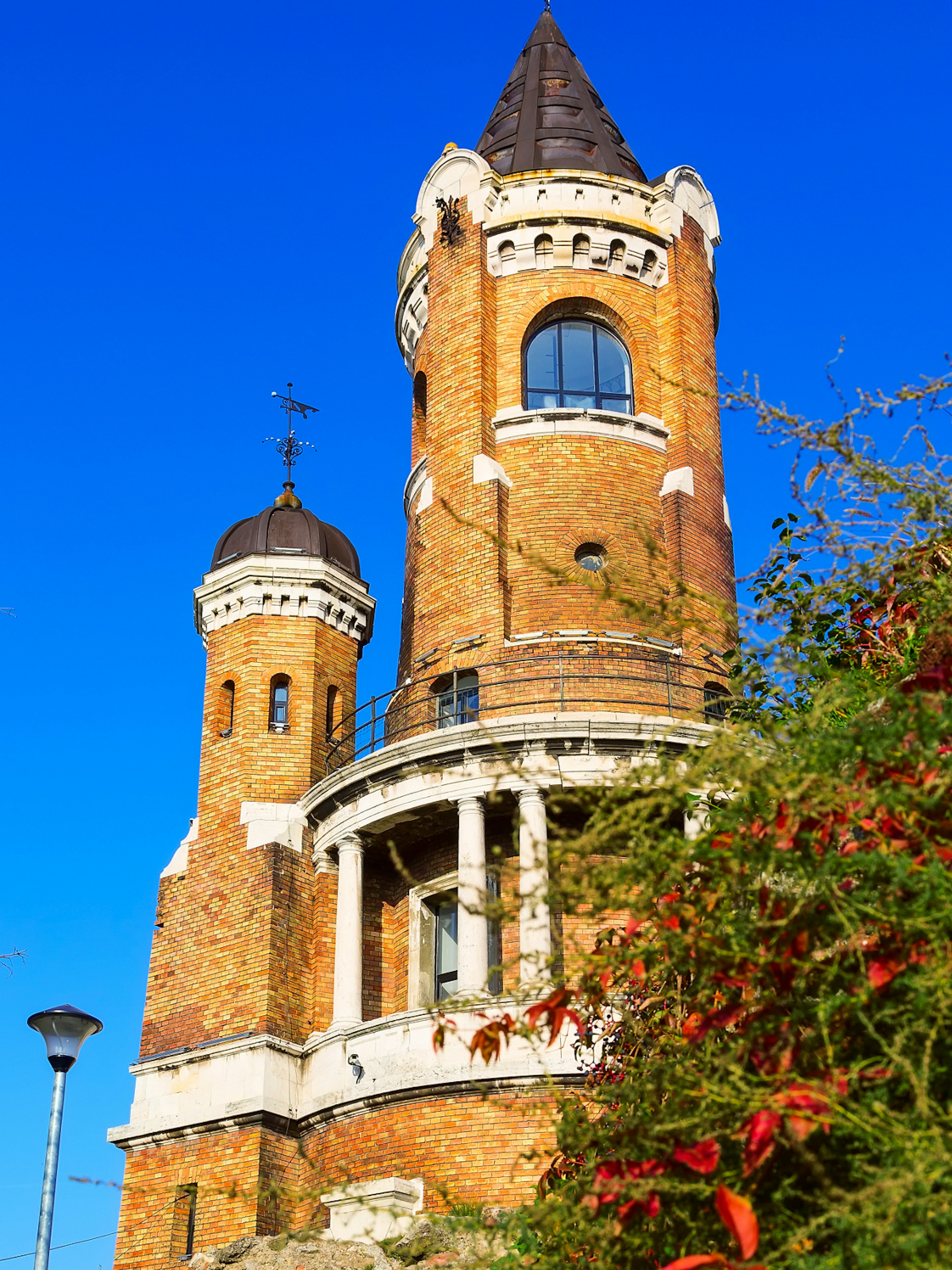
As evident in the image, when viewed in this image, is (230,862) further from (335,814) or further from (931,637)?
(931,637)

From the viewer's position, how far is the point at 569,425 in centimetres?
2748

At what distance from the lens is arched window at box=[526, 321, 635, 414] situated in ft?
92.7

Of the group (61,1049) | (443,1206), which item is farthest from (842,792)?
(443,1206)

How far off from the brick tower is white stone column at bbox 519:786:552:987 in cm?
11

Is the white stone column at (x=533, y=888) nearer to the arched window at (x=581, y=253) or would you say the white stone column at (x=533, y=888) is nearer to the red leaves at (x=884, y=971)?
the red leaves at (x=884, y=971)

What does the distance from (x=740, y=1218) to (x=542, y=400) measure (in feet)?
75.5

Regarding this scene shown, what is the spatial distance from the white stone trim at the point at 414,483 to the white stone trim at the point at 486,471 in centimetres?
183

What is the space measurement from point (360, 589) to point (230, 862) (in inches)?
227

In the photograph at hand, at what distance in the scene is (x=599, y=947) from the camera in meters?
9.00

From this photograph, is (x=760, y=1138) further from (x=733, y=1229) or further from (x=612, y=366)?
(x=612, y=366)

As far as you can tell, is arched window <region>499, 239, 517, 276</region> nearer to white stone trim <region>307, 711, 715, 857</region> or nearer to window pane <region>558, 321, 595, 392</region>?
window pane <region>558, 321, 595, 392</region>

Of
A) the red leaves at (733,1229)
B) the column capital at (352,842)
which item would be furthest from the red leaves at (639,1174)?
the column capital at (352,842)

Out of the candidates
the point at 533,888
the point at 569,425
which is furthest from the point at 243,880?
the point at 533,888

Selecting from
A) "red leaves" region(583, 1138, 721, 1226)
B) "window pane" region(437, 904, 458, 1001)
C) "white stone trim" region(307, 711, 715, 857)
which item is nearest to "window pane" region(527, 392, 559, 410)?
"white stone trim" region(307, 711, 715, 857)
